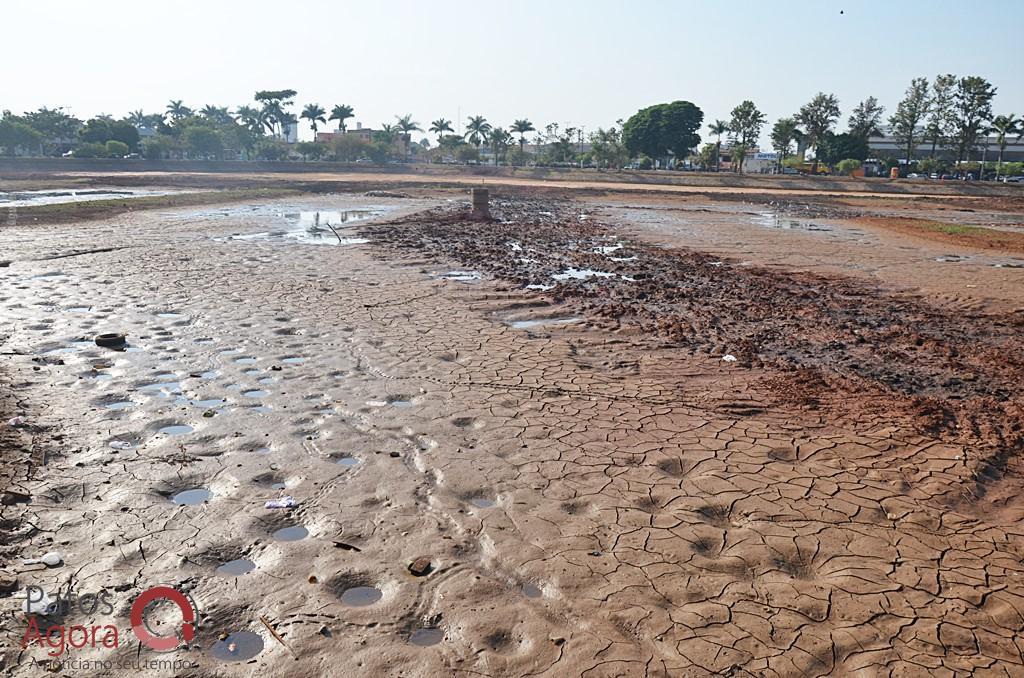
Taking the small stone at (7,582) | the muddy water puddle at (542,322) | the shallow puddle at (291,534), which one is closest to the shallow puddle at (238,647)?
the shallow puddle at (291,534)

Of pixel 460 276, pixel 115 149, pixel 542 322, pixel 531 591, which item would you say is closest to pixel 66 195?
pixel 460 276

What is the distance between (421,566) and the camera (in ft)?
12.7

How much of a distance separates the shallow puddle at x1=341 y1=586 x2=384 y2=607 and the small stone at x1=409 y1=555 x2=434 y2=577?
0.25 meters

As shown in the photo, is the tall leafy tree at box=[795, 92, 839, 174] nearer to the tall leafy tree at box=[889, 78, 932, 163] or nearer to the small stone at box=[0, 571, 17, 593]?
the tall leafy tree at box=[889, 78, 932, 163]

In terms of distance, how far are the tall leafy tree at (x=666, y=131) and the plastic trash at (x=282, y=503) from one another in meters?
81.5

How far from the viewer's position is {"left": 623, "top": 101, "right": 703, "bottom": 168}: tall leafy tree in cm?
8031

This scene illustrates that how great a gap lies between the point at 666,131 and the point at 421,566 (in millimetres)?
82360

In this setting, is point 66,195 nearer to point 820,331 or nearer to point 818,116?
point 820,331

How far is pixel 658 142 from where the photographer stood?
80625 millimetres

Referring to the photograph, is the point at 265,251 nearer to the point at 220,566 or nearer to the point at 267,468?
the point at 267,468

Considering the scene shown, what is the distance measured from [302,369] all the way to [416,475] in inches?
108

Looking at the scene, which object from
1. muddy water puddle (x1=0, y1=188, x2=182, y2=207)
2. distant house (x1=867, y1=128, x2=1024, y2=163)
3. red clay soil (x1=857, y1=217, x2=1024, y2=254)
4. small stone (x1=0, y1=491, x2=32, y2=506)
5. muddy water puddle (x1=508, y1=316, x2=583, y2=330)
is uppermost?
distant house (x1=867, y1=128, x2=1024, y2=163)

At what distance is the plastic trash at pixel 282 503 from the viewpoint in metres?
4.43

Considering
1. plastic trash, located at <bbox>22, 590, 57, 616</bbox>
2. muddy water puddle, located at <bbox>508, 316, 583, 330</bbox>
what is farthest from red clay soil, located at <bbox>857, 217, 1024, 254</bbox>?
plastic trash, located at <bbox>22, 590, 57, 616</bbox>
